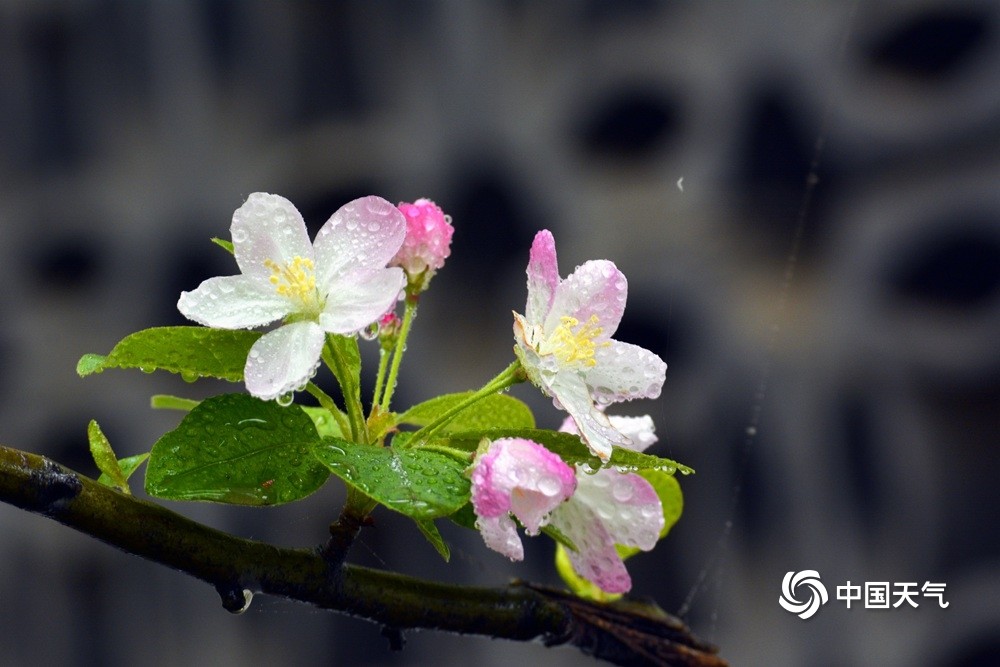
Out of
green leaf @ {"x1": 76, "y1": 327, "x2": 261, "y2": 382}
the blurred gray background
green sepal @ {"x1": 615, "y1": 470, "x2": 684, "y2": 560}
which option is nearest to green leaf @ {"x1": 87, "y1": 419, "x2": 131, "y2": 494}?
green leaf @ {"x1": 76, "y1": 327, "x2": 261, "y2": 382}

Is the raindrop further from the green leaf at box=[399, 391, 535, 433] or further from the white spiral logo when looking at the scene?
the white spiral logo

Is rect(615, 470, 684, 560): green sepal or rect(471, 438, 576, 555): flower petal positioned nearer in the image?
rect(471, 438, 576, 555): flower petal

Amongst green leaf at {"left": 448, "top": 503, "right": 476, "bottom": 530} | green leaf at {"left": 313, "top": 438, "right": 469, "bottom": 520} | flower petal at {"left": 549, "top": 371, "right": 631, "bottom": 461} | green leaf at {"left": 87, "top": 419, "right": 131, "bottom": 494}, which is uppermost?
flower petal at {"left": 549, "top": 371, "right": 631, "bottom": 461}

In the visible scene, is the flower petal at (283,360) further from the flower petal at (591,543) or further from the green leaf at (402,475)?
the flower petal at (591,543)

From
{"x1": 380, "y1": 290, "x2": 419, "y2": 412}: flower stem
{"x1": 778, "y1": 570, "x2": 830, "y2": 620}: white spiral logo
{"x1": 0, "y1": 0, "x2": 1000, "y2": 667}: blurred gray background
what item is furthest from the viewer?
{"x1": 0, "y1": 0, "x2": 1000, "y2": 667}: blurred gray background

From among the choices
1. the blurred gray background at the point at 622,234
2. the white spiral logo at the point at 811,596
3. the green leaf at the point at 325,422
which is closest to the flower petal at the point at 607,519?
the green leaf at the point at 325,422

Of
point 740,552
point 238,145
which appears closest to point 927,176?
point 740,552

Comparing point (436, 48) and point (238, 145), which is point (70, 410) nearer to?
point (238, 145)
